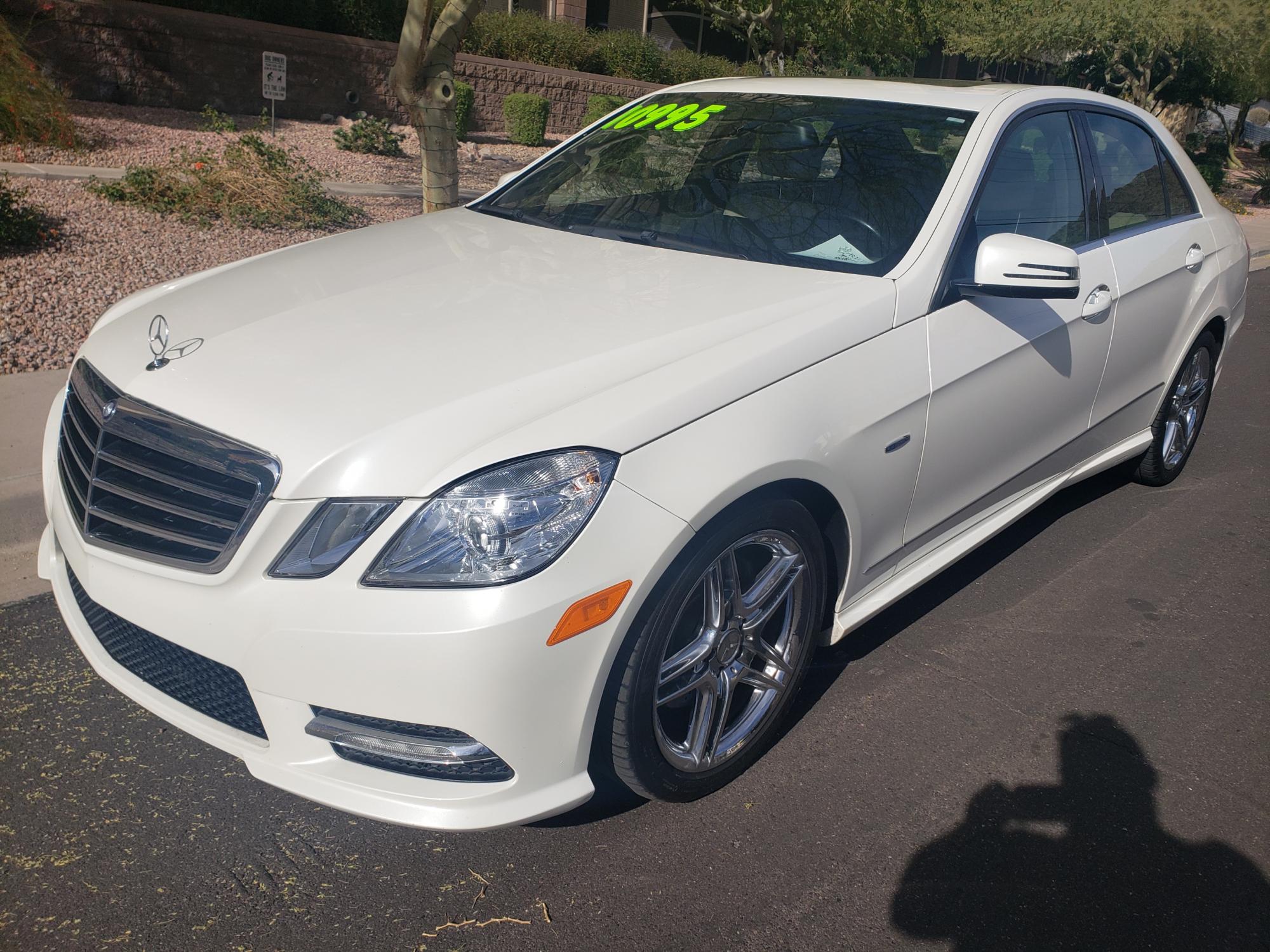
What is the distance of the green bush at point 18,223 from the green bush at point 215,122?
3874 mm

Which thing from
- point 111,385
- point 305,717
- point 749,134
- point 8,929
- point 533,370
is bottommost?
point 8,929

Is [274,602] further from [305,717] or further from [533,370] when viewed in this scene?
[533,370]

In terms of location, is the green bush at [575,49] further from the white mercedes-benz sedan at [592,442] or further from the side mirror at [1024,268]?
the side mirror at [1024,268]

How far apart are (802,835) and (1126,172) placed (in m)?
3.13

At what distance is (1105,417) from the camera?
4.38 metres

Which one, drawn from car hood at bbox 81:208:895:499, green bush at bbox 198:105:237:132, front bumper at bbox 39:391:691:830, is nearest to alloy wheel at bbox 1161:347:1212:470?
car hood at bbox 81:208:895:499

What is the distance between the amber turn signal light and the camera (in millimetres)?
2293

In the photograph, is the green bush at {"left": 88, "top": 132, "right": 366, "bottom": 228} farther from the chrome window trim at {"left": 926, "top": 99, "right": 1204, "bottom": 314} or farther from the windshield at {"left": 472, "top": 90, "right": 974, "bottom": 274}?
the chrome window trim at {"left": 926, "top": 99, "right": 1204, "bottom": 314}

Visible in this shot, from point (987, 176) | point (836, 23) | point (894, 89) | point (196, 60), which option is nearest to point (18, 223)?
point (894, 89)

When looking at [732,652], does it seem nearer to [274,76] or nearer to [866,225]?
[866,225]

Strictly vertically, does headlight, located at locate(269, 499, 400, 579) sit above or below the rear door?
below

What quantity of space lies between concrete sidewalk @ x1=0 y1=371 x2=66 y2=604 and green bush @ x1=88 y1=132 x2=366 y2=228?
356 centimetres

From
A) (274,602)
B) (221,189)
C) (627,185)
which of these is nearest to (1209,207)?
(627,185)

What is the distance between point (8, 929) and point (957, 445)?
2.78 metres
